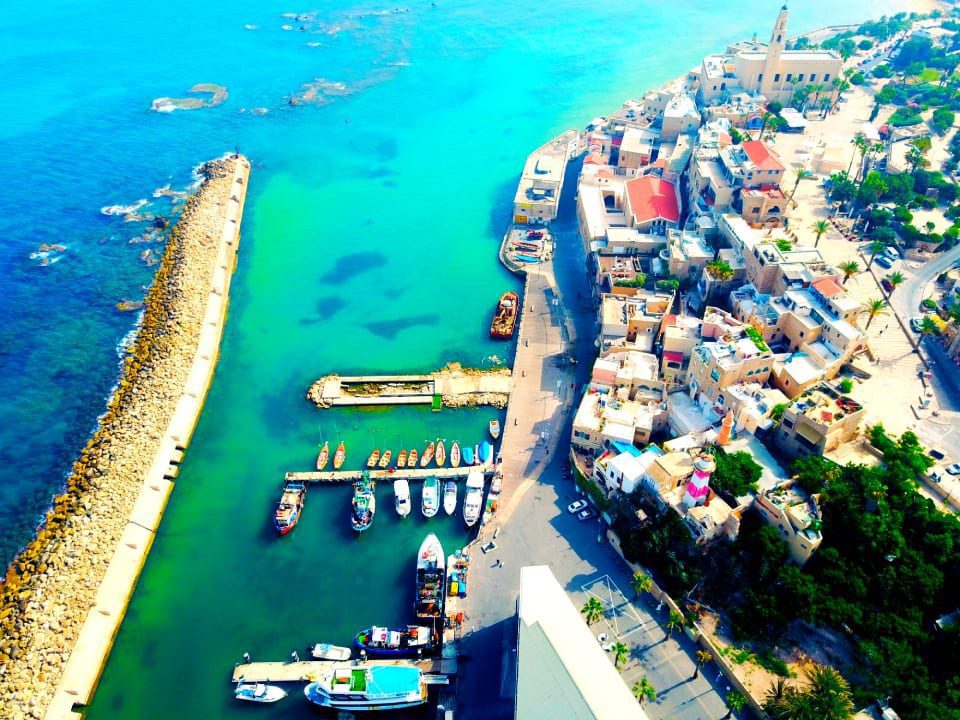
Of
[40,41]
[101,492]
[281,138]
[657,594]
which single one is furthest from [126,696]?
[40,41]

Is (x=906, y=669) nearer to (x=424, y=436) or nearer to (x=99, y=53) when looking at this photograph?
(x=424, y=436)

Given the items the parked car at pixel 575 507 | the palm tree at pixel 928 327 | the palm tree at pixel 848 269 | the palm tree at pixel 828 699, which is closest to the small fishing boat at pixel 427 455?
the parked car at pixel 575 507

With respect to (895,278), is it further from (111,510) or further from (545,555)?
(111,510)

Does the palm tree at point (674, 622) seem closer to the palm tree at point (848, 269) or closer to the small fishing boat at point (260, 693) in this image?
the small fishing boat at point (260, 693)

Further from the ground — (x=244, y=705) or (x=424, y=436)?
(x=424, y=436)

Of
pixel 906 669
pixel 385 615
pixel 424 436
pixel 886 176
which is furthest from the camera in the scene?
pixel 886 176

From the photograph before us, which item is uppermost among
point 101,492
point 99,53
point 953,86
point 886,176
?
point 99,53

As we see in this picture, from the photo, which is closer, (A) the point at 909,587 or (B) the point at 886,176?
(A) the point at 909,587
